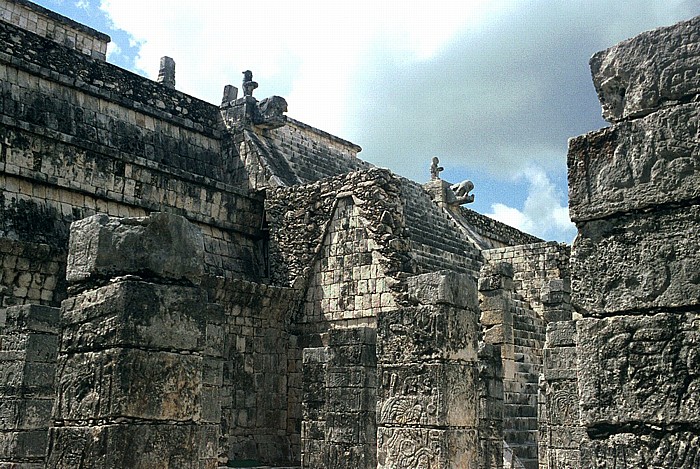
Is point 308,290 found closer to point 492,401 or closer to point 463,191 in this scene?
point 492,401

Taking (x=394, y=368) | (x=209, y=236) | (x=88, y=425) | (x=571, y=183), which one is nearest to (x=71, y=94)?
(x=209, y=236)

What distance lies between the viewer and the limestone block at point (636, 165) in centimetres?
360

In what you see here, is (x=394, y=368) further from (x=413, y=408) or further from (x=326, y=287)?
(x=326, y=287)

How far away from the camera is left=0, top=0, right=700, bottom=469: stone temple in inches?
144

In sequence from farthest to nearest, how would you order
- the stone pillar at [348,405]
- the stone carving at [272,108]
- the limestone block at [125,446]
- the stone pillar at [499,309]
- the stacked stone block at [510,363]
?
the stone carving at [272,108] → the stone pillar at [499,309] → the stacked stone block at [510,363] → the stone pillar at [348,405] → the limestone block at [125,446]

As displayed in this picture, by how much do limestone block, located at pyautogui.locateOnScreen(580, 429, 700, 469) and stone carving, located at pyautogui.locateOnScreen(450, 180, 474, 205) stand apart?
61.9 ft

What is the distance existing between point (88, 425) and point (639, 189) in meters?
3.92

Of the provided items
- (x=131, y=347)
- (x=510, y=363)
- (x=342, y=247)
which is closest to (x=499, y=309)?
(x=510, y=363)

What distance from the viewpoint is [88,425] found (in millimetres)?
5520

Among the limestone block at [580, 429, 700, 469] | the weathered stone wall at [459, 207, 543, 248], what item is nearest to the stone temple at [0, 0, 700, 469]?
the limestone block at [580, 429, 700, 469]

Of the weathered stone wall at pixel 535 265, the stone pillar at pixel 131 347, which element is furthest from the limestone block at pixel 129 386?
the weathered stone wall at pixel 535 265

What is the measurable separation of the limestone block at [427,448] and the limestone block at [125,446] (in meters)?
2.83

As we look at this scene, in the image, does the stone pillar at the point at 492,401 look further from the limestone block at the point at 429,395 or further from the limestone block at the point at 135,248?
the limestone block at the point at 135,248

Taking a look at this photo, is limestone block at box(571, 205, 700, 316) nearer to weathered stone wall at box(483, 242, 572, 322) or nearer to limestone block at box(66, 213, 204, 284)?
limestone block at box(66, 213, 204, 284)
